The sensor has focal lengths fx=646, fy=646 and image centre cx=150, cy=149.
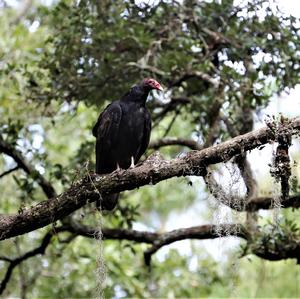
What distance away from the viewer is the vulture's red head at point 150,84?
607cm

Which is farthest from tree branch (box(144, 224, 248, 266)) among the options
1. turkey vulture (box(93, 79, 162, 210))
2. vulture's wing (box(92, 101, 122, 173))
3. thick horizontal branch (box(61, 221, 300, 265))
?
vulture's wing (box(92, 101, 122, 173))

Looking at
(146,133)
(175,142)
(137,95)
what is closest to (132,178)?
(146,133)

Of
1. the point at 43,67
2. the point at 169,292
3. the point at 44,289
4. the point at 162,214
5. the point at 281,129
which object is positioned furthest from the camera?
the point at 162,214

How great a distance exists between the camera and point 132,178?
4199 millimetres

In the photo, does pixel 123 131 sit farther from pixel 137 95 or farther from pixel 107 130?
pixel 137 95

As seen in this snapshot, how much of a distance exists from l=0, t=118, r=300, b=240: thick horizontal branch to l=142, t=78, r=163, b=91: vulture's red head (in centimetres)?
190

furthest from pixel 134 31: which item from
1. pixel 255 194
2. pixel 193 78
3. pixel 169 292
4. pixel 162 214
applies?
pixel 162 214

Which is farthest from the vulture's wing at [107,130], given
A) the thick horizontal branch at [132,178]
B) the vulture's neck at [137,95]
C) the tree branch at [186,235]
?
the thick horizontal branch at [132,178]

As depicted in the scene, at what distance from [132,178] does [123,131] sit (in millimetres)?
1810

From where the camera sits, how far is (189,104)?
23.4 ft

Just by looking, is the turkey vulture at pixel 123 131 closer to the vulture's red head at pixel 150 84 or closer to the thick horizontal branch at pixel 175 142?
the vulture's red head at pixel 150 84

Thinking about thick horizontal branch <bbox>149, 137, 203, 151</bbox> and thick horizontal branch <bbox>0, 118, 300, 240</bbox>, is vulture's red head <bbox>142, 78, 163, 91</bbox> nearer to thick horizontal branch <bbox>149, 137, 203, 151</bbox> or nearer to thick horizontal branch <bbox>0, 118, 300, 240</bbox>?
thick horizontal branch <bbox>149, 137, 203, 151</bbox>

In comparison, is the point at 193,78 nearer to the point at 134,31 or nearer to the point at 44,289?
the point at 134,31

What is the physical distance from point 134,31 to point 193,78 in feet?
3.24
